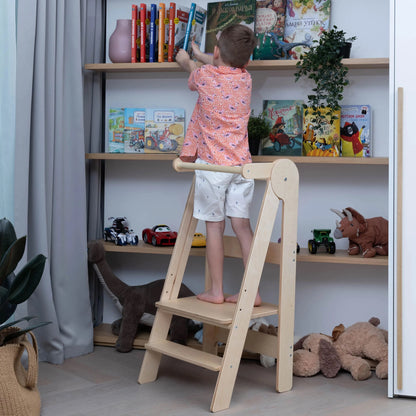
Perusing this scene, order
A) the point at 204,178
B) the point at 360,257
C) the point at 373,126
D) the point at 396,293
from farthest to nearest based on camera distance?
the point at 373,126, the point at 360,257, the point at 204,178, the point at 396,293

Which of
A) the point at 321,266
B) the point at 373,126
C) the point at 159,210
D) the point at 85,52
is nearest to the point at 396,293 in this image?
the point at 321,266

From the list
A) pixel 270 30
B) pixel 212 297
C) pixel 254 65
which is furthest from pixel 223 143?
pixel 270 30

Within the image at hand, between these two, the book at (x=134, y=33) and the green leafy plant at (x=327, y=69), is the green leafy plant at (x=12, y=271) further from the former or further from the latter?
the green leafy plant at (x=327, y=69)

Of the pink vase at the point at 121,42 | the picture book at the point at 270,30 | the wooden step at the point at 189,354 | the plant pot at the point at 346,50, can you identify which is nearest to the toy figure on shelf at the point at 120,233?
the wooden step at the point at 189,354

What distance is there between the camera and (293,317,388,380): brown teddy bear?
2312 millimetres

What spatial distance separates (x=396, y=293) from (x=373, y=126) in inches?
32.2

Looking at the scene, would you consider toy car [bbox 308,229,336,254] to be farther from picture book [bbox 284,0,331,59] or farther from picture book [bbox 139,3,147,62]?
picture book [bbox 139,3,147,62]

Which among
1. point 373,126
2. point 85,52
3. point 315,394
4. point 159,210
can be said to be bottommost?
point 315,394

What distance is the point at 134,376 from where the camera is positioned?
7.50ft

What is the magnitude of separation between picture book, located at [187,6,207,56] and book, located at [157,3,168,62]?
0.35ft

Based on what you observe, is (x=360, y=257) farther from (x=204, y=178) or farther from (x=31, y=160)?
(x=31, y=160)

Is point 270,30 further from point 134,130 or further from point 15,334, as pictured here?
point 15,334

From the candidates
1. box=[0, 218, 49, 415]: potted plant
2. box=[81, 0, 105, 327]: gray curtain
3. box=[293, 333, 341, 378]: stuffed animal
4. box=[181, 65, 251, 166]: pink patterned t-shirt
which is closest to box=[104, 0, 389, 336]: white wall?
box=[81, 0, 105, 327]: gray curtain

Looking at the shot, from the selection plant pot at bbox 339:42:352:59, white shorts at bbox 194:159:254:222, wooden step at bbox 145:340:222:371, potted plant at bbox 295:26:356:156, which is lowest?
wooden step at bbox 145:340:222:371
